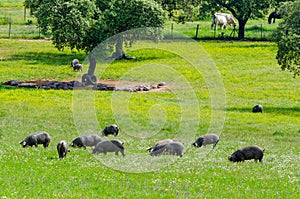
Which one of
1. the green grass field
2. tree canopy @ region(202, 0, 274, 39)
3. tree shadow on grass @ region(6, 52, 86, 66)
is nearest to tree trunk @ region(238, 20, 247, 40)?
tree canopy @ region(202, 0, 274, 39)

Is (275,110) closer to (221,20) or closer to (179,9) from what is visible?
(179,9)

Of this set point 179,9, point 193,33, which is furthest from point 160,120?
point 193,33

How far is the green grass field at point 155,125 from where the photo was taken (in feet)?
65.2

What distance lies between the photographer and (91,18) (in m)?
53.9

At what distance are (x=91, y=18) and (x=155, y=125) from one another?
695 inches

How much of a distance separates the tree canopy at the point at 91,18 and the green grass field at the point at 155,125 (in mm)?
5251

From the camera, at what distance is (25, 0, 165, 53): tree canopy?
52219 millimetres

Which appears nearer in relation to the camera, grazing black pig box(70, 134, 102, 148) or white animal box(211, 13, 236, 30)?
grazing black pig box(70, 134, 102, 148)

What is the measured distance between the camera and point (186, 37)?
86312 millimetres

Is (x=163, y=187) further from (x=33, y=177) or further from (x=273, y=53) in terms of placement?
(x=273, y=53)

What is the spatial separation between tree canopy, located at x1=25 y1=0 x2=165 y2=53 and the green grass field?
525cm

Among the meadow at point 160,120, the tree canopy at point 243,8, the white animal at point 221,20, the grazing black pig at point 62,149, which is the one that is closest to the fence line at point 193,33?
the meadow at point 160,120

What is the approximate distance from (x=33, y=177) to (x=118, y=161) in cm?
421

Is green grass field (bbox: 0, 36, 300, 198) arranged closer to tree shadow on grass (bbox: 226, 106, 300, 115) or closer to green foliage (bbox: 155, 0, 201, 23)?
tree shadow on grass (bbox: 226, 106, 300, 115)
